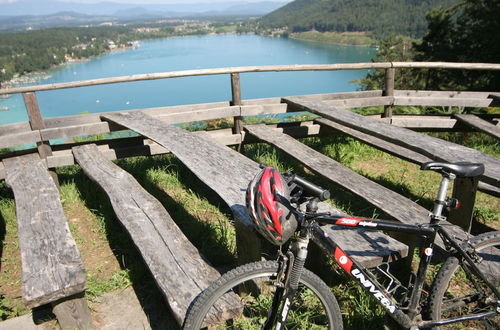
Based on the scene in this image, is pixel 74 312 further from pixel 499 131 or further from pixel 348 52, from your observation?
pixel 348 52

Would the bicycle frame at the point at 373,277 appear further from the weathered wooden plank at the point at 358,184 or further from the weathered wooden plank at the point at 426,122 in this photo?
the weathered wooden plank at the point at 426,122

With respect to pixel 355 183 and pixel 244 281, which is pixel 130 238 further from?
pixel 355 183

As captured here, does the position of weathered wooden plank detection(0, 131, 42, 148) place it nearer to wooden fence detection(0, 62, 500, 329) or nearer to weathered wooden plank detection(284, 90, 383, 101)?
wooden fence detection(0, 62, 500, 329)

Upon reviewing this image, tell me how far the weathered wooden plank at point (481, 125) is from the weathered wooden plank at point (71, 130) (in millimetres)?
4487

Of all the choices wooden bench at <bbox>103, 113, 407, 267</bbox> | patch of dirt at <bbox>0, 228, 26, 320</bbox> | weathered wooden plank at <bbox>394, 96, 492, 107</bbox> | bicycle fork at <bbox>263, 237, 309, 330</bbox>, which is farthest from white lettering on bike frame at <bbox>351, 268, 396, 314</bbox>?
weathered wooden plank at <bbox>394, 96, 492, 107</bbox>

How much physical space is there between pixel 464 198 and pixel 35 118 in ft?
15.2

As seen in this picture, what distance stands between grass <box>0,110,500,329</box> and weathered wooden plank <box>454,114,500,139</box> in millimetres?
862

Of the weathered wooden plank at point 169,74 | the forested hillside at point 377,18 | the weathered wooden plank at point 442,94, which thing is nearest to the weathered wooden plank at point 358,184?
the weathered wooden plank at point 169,74

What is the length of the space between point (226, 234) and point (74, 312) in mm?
1658

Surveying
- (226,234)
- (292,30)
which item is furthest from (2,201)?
(292,30)

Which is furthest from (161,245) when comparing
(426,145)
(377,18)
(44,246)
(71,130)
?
(377,18)

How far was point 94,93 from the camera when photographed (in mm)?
42781

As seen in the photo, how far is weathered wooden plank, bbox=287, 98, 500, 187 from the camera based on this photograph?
2768 mm

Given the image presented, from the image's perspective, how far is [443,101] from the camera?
562cm
